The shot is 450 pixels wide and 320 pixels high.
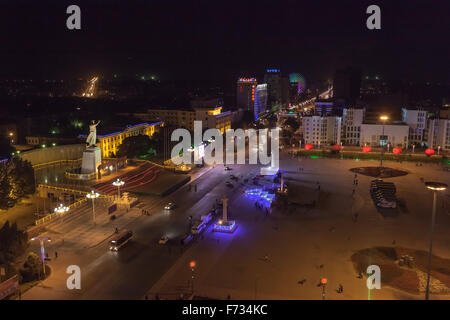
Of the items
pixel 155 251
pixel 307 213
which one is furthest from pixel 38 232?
pixel 307 213

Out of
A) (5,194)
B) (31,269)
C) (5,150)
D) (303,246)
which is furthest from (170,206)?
(5,150)

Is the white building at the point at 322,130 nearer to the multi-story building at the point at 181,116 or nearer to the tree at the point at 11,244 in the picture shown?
the multi-story building at the point at 181,116

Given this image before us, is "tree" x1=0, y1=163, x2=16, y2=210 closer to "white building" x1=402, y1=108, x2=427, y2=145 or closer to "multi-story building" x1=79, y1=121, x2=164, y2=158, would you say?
"multi-story building" x1=79, y1=121, x2=164, y2=158

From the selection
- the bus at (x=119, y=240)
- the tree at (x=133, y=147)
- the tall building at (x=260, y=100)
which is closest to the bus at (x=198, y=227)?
the bus at (x=119, y=240)

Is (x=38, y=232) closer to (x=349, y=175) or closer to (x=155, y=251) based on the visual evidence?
(x=155, y=251)

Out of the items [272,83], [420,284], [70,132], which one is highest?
[272,83]

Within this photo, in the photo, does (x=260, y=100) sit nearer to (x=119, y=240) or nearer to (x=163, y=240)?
(x=163, y=240)

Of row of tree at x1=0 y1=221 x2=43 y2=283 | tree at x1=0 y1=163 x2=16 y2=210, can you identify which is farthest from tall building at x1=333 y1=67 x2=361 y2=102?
row of tree at x1=0 y1=221 x2=43 y2=283
